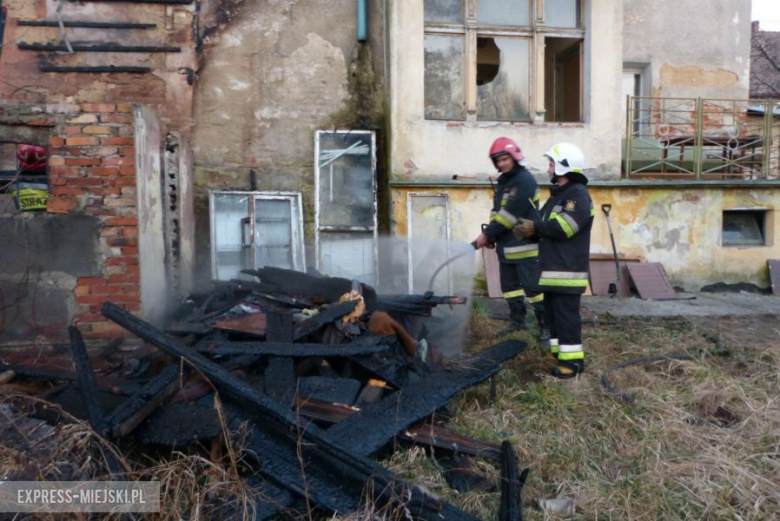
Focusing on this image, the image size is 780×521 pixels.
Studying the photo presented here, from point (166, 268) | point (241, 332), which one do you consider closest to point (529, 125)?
point (166, 268)

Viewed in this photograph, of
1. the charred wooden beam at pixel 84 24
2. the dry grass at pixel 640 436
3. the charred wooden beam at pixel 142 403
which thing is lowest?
the dry grass at pixel 640 436

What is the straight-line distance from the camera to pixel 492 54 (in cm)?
939

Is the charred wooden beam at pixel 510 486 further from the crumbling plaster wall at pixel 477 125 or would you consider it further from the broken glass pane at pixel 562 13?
the broken glass pane at pixel 562 13

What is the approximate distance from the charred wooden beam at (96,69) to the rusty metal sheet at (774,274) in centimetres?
943

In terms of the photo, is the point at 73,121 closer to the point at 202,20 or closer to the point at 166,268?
the point at 166,268

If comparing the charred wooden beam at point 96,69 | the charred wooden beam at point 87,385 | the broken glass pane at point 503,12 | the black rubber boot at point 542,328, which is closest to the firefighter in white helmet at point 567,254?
→ the black rubber boot at point 542,328

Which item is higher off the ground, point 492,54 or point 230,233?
point 492,54

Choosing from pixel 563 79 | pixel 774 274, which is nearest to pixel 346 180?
pixel 563 79

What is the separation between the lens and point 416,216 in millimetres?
8805

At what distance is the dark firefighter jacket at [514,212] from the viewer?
218 inches

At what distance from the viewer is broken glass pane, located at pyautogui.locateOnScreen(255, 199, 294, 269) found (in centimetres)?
880

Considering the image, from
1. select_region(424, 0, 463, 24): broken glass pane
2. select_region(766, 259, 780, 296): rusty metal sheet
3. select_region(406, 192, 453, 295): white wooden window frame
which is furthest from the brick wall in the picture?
select_region(766, 259, 780, 296): rusty metal sheet

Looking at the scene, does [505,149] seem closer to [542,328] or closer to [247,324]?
[542,328]

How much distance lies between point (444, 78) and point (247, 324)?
597 centimetres
